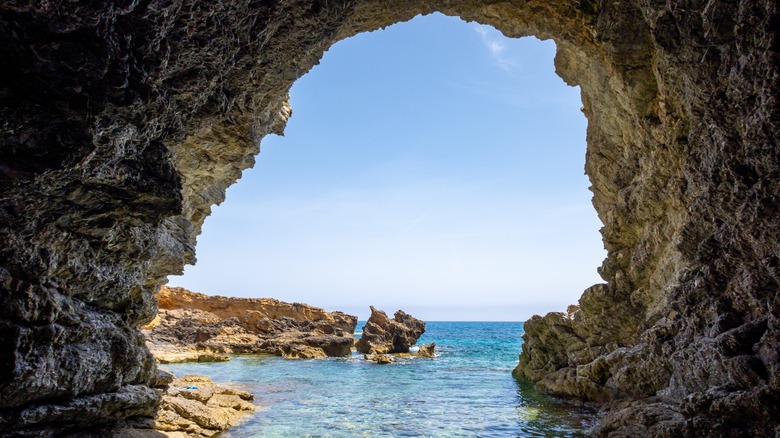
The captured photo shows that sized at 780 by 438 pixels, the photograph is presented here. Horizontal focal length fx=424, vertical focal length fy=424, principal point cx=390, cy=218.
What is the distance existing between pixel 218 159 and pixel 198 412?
8.11 m

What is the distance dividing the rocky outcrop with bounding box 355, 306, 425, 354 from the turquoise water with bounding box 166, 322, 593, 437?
591 inches

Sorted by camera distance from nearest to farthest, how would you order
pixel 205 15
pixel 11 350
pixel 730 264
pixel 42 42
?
pixel 42 42
pixel 11 350
pixel 205 15
pixel 730 264

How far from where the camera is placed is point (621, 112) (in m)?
16.3

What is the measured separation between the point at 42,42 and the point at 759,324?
13.0 metres

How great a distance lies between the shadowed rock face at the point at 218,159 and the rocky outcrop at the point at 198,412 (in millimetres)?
2785

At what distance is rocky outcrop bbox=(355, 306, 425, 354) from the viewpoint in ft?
164

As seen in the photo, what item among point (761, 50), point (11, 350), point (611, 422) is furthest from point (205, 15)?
point (611, 422)

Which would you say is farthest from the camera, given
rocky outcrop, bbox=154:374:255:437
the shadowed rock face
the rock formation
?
the rock formation

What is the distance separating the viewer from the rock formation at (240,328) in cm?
4622

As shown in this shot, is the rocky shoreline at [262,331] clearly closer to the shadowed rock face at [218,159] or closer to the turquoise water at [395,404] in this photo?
the turquoise water at [395,404]

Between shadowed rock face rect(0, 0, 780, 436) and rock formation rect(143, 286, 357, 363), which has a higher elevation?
shadowed rock face rect(0, 0, 780, 436)

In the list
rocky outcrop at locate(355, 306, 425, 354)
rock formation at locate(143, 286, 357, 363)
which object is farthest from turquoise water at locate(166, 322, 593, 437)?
rocky outcrop at locate(355, 306, 425, 354)

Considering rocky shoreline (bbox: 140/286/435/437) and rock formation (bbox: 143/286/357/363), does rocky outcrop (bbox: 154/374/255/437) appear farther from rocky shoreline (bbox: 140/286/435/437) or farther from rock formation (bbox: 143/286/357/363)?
rock formation (bbox: 143/286/357/363)

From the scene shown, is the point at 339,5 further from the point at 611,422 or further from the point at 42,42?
the point at 611,422
